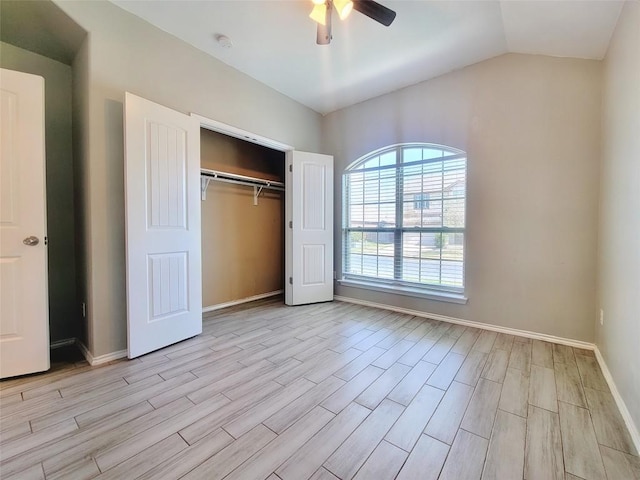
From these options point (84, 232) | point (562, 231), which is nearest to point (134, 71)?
point (84, 232)

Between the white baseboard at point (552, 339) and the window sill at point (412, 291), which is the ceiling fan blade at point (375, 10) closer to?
the window sill at point (412, 291)

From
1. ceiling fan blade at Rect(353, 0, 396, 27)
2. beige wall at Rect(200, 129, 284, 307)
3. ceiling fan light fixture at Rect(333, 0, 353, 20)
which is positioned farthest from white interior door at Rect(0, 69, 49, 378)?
ceiling fan blade at Rect(353, 0, 396, 27)

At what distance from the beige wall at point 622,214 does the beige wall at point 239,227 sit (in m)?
3.68

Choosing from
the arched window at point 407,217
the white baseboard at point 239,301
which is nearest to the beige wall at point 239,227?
the white baseboard at point 239,301

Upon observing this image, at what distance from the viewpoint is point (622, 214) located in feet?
5.81

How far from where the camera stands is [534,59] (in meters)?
2.57

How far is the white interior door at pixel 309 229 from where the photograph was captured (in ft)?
11.9

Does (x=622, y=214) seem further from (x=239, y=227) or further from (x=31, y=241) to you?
(x=31, y=241)

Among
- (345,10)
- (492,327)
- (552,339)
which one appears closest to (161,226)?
(345,10)

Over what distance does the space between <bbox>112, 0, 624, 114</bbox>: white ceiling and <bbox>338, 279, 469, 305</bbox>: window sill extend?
2.44 m

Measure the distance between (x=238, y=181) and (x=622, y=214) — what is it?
3.63 m

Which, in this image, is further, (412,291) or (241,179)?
(241,179)

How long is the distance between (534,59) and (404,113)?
1265 mm

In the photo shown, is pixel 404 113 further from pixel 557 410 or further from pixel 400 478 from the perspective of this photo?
pixel 400 478
